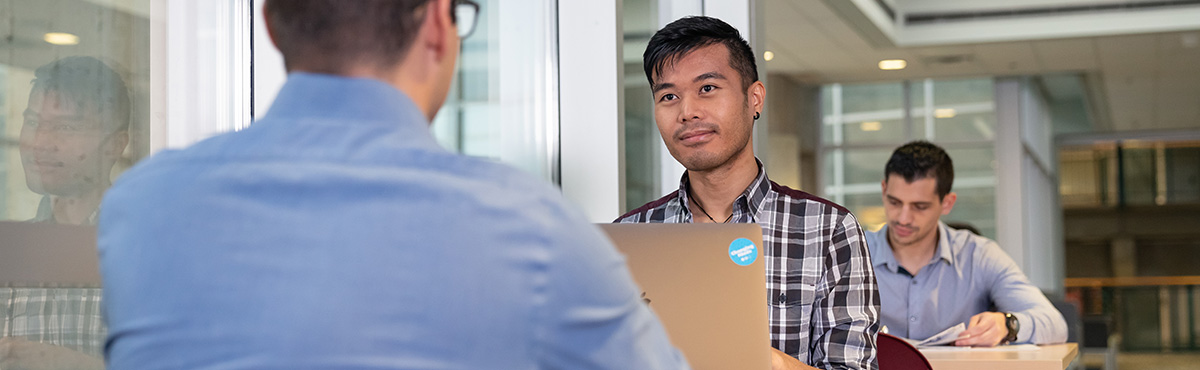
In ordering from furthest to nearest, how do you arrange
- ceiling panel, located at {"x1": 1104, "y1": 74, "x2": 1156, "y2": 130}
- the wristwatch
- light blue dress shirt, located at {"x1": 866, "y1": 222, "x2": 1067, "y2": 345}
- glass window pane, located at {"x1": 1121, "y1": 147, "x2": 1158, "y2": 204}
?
glass window pane, located at {"x1": 1121, "y1": 147, "x2": 1158, "y2": 204}, ceiling panel, located at {"x1": 1104, "y1": 74, "x2": 1156, "y2": 130}, light blue dress shirt, located at {"x1": 866, "y1": 222, "x2": 1067, "y2": 345}, the wristwatch

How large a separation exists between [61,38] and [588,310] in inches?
39.9

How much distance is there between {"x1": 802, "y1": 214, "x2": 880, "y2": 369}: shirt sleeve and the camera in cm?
159

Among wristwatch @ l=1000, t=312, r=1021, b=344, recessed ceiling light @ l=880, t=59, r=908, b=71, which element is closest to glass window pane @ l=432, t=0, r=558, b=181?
wristwatch @ l=1000, t=312, r=1021, b=344

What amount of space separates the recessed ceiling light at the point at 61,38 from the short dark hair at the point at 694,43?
89cm

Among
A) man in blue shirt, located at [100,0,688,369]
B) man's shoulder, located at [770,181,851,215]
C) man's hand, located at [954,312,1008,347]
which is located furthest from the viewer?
man's hand, located at [954,312,1008,347]

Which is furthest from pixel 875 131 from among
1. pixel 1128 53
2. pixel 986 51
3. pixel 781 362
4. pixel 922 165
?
pixel 781 362

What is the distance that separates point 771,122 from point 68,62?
7.26 metres

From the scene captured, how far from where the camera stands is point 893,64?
8.23 meters

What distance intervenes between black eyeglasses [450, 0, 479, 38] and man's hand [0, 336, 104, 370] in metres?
0.77

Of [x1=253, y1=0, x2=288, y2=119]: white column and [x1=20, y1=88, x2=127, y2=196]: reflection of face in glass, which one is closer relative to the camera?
[x1=20, y1=88, x2=127, y2=196]: reflection of face in glass

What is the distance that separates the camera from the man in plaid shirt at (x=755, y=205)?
5.32 feet

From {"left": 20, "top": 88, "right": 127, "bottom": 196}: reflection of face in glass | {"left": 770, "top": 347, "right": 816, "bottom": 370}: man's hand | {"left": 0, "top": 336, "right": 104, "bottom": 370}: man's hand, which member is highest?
{"left": 20, "top": 88, "right": 127, "bottom": 196}: reflection of face in glass

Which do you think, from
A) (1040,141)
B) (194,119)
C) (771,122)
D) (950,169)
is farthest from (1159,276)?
(194,119)

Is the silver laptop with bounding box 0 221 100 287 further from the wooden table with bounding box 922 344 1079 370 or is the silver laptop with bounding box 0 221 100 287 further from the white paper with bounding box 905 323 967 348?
the white paper with bounding box 905 323 967 348
